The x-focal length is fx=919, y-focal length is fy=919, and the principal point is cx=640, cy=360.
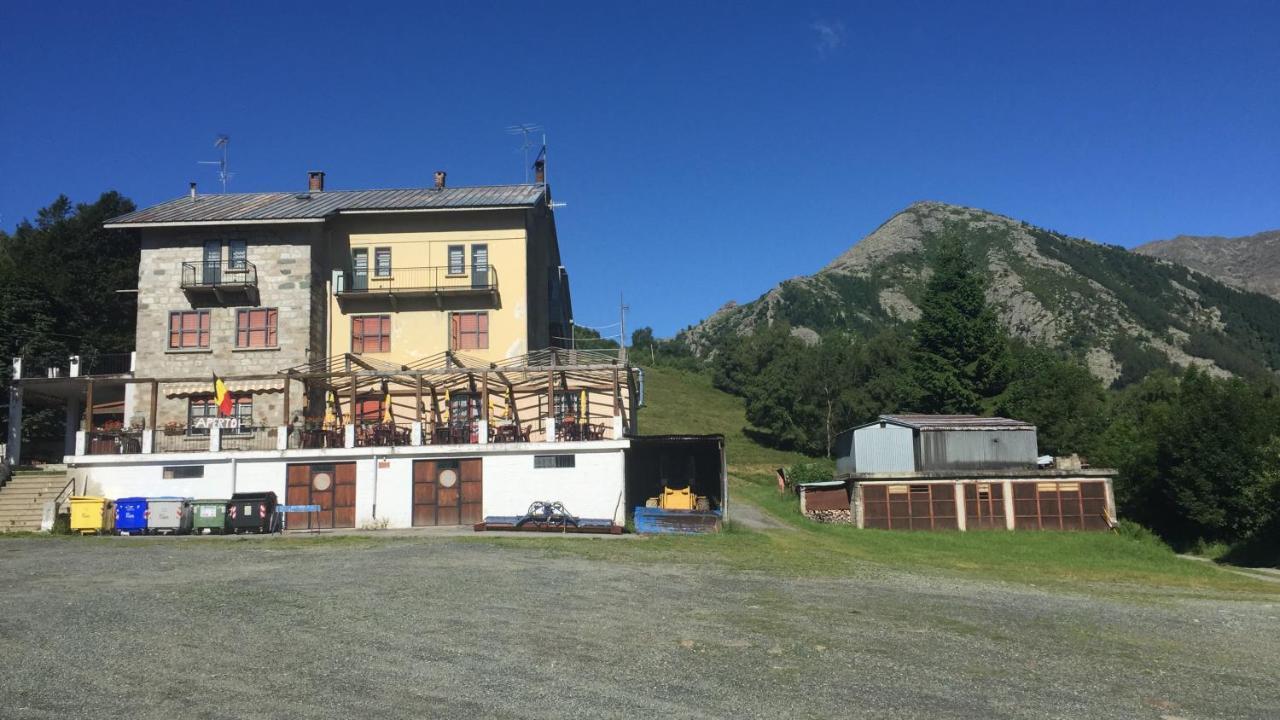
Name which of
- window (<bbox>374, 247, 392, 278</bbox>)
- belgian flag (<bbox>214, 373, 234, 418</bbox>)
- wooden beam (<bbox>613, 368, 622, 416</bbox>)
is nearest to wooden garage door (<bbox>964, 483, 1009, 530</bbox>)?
wooden beam (<bbox>613, 368, 622, 416</bbox>)

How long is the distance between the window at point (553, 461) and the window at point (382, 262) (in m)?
11.6

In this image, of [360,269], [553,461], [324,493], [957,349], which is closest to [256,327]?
[360,269]

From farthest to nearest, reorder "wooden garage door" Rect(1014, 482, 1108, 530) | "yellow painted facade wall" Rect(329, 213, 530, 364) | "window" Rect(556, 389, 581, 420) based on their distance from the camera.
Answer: "wooden garage door" Rect(1014, 482, 1108, 530) < "yellow painted facade wall" Rect(329, 213, 530, 364) < "window" Rect(556, 389, 581, 420)

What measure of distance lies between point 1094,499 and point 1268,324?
190m

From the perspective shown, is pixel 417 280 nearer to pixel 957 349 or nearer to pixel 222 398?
pixel 222 398

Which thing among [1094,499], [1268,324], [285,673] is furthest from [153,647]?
[1268,324]

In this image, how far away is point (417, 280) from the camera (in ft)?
123

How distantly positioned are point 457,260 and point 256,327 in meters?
8.33

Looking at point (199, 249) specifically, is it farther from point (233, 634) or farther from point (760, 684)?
point (760, 684)

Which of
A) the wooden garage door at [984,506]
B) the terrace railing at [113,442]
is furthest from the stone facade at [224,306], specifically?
the wooden garage door at [984,506]

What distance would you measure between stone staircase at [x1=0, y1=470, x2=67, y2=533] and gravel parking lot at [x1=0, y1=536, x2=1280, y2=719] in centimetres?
1232

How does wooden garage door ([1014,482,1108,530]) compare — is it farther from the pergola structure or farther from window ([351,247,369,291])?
window ([351,247,369,291])

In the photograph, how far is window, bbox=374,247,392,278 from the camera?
124ft

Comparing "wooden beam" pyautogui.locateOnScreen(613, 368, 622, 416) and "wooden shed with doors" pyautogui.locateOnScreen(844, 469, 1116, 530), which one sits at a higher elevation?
"wooden beam" pyautogui.locateOnScreen(613, 368, 622, 416)
